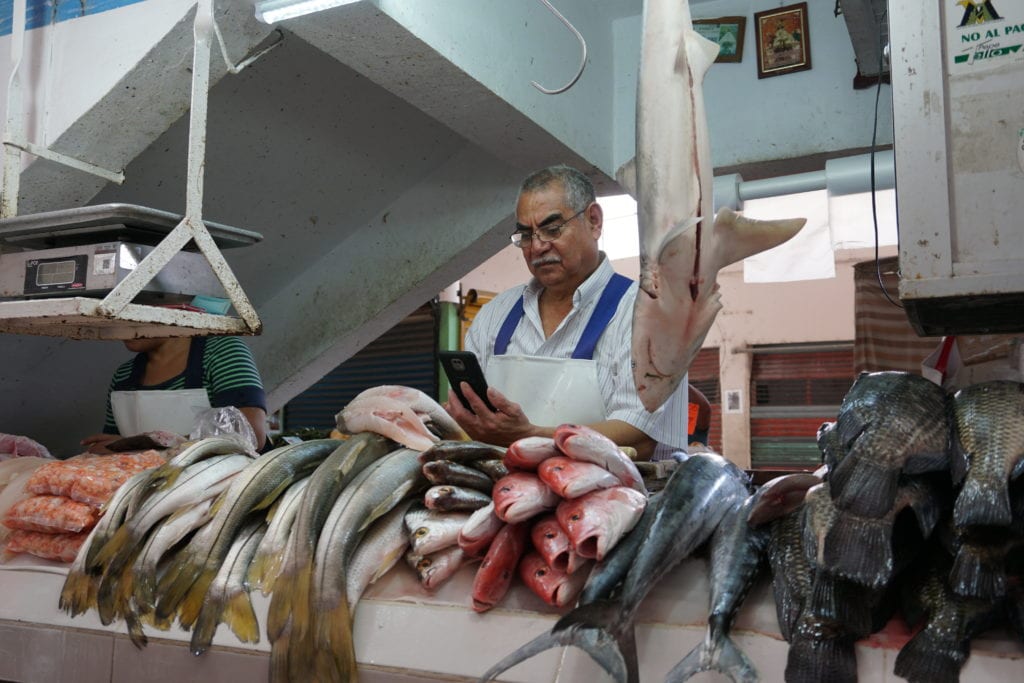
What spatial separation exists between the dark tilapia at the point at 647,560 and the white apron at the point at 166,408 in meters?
2.88

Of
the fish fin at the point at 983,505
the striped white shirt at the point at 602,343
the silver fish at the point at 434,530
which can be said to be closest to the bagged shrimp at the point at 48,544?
the silver fish at the point at 434,530

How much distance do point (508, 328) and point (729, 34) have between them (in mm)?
2892

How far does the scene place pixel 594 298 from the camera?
352cm

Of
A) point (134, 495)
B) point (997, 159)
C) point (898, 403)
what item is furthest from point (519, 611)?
point (997, 159)

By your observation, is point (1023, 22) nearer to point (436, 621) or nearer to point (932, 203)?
point (932, 203)

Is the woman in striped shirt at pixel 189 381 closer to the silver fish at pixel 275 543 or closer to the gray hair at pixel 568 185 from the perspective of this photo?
the gray hair at pixel 568 185

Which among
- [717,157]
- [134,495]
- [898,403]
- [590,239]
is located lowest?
[134,495]

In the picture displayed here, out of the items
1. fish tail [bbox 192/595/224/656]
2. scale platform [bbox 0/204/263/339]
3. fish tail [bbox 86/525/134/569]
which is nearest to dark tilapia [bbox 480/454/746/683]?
fish tail [bbox 192/595/224/656]

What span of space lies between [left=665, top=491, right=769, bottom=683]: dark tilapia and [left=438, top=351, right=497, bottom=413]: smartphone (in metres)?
1.16

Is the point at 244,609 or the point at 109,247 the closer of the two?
the point at 244,609

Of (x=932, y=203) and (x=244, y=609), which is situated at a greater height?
(x=932, y=203)

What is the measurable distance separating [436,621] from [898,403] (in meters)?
1.04

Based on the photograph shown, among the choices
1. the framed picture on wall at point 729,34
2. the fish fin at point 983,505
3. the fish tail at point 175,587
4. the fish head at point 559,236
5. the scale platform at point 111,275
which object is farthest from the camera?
the framed picture on wall at point 729,34

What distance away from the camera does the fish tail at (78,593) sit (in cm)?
219
